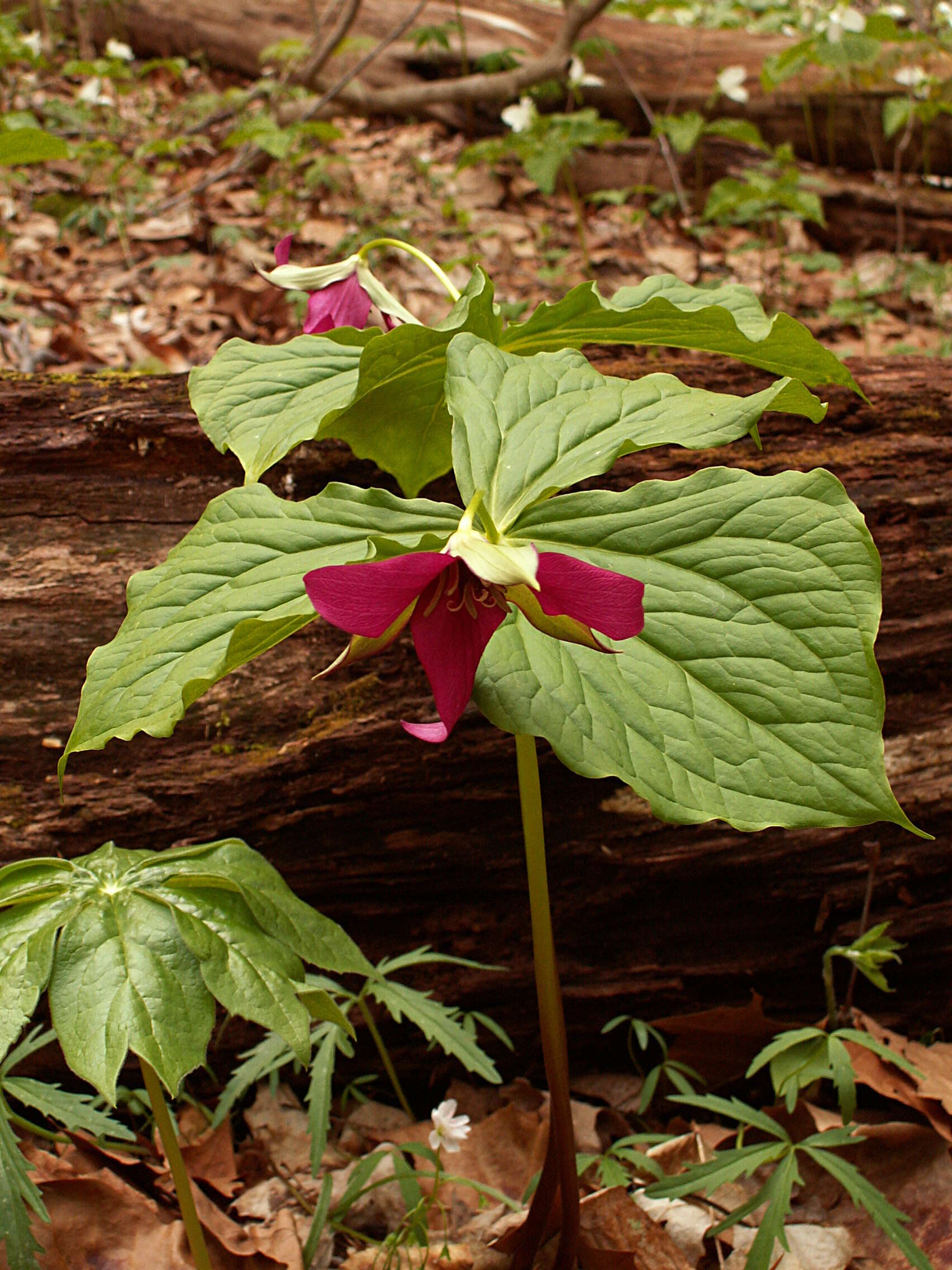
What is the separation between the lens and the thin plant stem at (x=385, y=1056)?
126 cm

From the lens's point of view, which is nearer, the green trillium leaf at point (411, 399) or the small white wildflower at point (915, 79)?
the green trillium leaf at point (411, 399)

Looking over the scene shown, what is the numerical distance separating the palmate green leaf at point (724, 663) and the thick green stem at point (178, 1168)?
512 mm

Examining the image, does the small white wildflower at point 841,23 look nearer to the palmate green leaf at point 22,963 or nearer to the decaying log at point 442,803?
the decaying log at point 442,803

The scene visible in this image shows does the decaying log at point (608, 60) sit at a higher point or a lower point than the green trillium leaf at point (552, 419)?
higher

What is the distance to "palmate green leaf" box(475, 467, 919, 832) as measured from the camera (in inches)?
31.4

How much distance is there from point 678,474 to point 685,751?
826mm

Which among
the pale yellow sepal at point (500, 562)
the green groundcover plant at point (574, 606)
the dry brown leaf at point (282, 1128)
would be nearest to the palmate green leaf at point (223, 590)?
the green groundcover plant at point (574, 606)

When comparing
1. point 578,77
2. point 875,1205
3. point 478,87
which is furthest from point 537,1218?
point 478,87

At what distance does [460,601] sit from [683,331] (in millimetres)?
606

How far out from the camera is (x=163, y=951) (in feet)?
2.96

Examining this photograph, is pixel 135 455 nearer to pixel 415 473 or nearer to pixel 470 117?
pixel 415 473

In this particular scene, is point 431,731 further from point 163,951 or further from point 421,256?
point 421,256

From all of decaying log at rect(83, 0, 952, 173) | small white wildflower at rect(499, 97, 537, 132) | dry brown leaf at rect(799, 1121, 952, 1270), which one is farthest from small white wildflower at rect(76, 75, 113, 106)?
dry brown leaf at rect(799, 1121, 952, 1270)

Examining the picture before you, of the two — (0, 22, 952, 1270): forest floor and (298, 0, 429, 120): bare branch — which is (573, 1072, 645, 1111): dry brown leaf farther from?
(298, 0, 429, 120): bare branch
